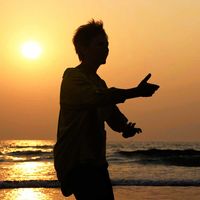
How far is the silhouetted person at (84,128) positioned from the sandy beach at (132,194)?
277 inches

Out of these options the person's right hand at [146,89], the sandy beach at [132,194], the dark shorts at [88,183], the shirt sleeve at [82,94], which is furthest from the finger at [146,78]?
the sandy beach at [132,194]

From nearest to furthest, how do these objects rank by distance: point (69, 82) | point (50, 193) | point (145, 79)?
point (145, 79), point (69, 82), point (50, 193)

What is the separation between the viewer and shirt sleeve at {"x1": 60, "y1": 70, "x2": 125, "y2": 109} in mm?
2641

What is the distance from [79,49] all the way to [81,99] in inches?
16.4

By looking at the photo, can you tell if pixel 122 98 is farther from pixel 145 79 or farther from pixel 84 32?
pixel 84 32

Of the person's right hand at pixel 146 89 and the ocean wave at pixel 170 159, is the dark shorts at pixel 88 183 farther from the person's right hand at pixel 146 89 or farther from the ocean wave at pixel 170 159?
the ocean wave at pixel 170 159

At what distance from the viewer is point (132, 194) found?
36.8 ft

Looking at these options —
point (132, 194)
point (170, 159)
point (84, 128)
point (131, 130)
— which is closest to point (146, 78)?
point (84, 128)

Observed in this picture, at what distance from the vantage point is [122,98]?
2623mm

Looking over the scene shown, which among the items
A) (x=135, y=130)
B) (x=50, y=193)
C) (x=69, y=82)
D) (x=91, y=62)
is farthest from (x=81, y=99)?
(x=50, y=193)

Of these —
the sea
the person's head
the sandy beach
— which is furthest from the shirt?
the sea

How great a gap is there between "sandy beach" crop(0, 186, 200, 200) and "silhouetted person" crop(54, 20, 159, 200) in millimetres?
7036

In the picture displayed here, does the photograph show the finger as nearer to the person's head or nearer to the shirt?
the shirt

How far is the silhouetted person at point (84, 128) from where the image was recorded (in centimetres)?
278
